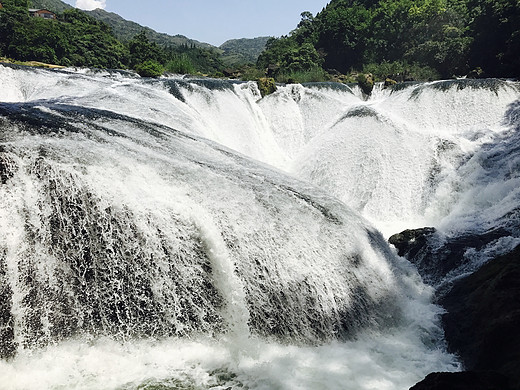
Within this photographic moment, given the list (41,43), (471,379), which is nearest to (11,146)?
(471,379)

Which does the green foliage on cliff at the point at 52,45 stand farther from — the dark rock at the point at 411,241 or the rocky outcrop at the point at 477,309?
the rocky outcrop at the point at 477,309

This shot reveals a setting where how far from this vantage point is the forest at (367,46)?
73.9 feet

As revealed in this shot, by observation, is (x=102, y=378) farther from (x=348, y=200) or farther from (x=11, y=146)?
(x=348, y=200)

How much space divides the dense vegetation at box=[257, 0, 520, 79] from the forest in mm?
59

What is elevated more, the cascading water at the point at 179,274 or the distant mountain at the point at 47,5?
the distant mountain at the point at 47,5

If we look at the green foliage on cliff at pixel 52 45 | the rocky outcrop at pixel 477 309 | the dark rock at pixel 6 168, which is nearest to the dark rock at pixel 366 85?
the rocky outcrop at pixel 477 309

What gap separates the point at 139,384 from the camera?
4059mm

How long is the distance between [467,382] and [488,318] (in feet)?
7.59

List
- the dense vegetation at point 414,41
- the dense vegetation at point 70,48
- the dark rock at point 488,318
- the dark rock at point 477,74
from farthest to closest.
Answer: the dense vegetation at point 70,48, the dense vegetation at point 414,41, the dark rock at point 477,74, the dark rock at point 488,318

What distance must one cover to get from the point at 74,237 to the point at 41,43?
3443 cm

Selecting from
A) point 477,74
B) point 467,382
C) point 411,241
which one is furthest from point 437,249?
point 477,74

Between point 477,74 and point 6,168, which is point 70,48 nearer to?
point 477,74

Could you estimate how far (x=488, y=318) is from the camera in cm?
482

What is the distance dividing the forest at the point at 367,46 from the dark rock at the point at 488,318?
58.7 ft
